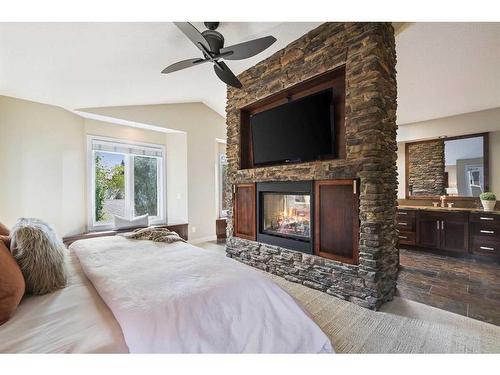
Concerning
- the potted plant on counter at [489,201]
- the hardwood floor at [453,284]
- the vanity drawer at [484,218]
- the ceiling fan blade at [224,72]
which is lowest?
the hardwood floor at [453,284]

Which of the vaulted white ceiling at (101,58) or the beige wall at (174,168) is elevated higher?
the vaulted white ceiling at (101,58)

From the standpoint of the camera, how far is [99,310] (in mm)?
1120

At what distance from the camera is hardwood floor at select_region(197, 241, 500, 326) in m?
2.20

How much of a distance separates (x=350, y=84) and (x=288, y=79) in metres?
0.90

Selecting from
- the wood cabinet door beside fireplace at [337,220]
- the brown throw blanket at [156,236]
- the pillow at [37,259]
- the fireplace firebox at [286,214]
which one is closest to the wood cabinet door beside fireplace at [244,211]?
the fireplace firebox at [286,214]

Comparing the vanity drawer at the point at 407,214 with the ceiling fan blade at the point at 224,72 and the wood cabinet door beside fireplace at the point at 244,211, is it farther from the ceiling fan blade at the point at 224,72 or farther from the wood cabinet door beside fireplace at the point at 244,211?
the ceiling fan blade at the point at 224,72

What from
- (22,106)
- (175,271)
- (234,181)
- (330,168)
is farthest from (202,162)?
(175,271)

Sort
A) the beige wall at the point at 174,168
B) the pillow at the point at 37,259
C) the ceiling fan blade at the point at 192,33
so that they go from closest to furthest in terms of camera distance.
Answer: the pillow at the point at 37,259 → the ceiling fan blade at the point at 192,33 → the beige wall at the point at 174,168

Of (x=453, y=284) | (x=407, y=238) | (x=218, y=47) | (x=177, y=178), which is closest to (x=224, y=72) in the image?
(x=218, y=47)

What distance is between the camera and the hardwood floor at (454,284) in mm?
2195

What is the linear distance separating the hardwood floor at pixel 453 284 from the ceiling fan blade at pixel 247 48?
9.48 ft

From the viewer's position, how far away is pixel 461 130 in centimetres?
418

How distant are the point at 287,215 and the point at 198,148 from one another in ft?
9.04
